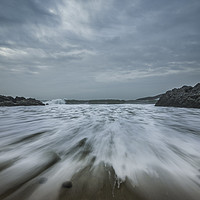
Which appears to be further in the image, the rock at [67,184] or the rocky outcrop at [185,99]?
the rocky outcrop at [185,99]

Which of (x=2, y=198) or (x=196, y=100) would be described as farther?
(x=196, y=100)

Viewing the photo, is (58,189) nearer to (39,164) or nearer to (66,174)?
(66,174)

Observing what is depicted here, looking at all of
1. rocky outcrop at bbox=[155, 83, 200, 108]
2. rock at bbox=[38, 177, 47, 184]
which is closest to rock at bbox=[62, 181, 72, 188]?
rock at bbox=[38, 177, 47, 184]

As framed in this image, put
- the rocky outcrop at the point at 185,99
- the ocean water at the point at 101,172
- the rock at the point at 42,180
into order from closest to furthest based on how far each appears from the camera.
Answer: the ocean water at the point at 101,172 < the rock at the point at 42,180 < the rocky outcrop at the point at 185,99

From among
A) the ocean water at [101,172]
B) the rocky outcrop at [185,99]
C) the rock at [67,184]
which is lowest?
the ocean water at [101,172]

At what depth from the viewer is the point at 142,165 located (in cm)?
144

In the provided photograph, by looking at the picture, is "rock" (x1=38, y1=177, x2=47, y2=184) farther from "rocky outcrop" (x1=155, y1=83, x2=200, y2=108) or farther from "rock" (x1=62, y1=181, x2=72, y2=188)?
"rocky outcrop" (x1=155, y1=83, x2=200, y2=108)

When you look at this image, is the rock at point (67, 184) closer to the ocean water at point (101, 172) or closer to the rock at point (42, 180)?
the ocean water at point (101, 172)

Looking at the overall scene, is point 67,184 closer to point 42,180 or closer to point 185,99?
point 42,180

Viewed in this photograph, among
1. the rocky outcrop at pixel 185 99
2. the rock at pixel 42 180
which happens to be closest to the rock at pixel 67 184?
the rock at pixel 42 180

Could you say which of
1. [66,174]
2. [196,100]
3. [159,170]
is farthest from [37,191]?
[196,100]

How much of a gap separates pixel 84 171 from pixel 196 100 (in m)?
13.7

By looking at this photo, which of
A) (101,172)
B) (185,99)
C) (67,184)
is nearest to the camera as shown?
(67,184)

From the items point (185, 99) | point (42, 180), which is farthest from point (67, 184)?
point (185, 99)
